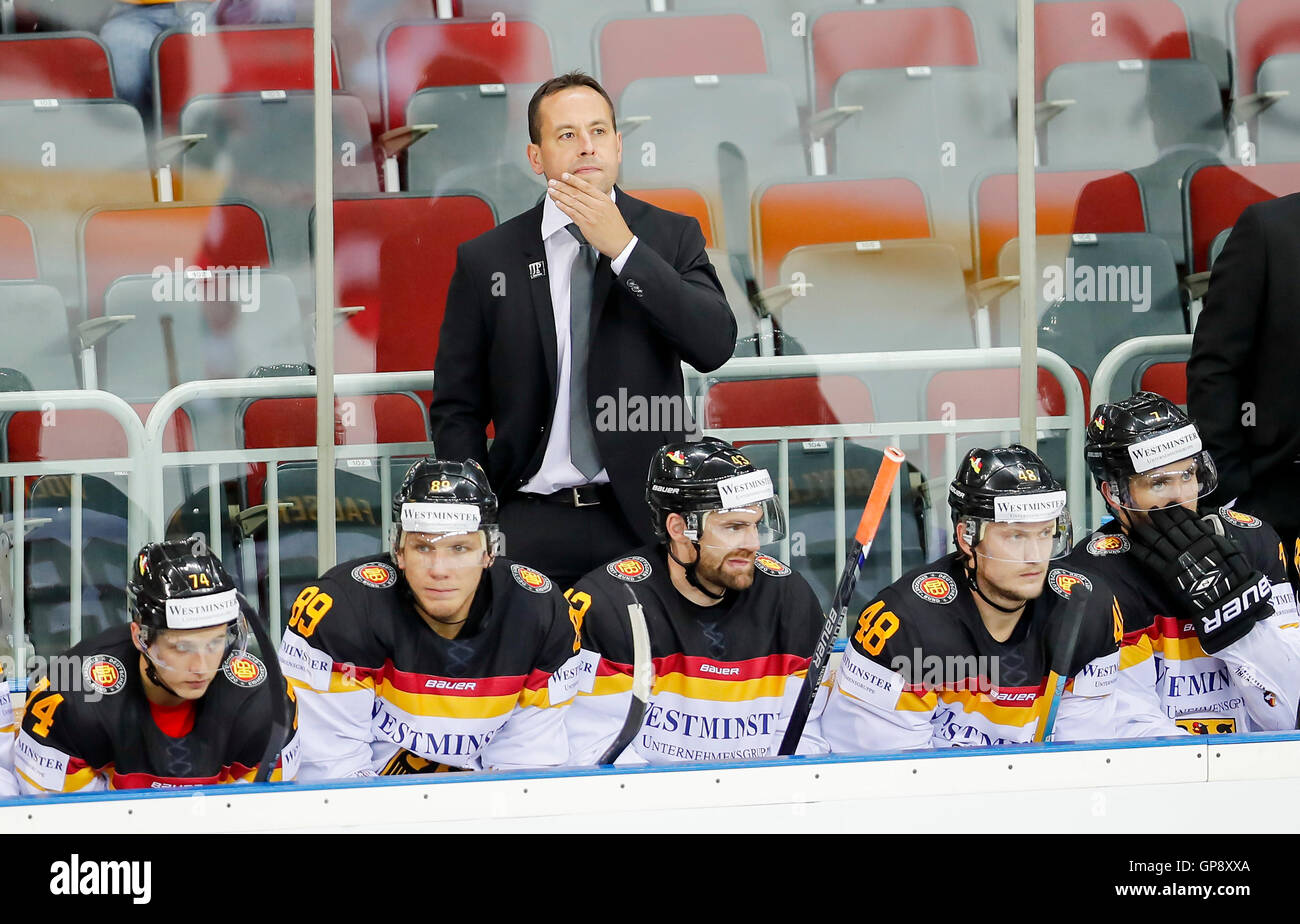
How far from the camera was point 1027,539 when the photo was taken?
273 cm

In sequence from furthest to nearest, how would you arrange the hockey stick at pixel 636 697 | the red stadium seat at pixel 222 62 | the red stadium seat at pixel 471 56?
the red stadium seat at pixel 471 56 → the red stadium seat at pixel 222 62 → the hockey stick at pixel 636 697

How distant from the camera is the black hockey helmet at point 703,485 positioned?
2641 mm

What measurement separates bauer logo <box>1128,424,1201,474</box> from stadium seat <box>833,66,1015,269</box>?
669 mm

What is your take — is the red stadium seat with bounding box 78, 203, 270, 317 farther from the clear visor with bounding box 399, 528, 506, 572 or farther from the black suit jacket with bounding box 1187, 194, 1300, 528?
the black suit jacket with bounding box 1187, 194, 1300, 528

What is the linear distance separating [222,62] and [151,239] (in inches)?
16.4

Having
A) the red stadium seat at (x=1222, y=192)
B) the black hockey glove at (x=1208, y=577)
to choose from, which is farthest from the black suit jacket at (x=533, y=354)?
the red stadium seat at (x=1222, y=192)

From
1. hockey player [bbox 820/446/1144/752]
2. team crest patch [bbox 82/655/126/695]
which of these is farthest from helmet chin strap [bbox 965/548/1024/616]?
team crest patch [bbox 82/655/126/695]

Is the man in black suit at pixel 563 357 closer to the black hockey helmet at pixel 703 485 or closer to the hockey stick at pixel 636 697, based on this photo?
the black hockey helmet at pixel 703 485

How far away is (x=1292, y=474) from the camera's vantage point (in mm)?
3023

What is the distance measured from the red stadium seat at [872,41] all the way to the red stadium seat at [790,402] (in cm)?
78

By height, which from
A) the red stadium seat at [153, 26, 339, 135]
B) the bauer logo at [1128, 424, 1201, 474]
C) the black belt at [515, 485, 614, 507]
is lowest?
the black belt at [515, 485, 614, 507]

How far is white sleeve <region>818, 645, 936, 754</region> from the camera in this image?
8.80 ft
